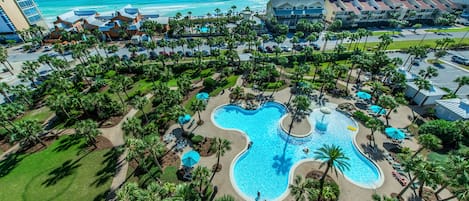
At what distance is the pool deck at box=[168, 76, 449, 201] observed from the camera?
3177cm

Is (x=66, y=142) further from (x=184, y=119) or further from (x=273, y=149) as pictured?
(x=273, y=149)

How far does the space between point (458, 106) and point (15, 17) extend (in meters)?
144

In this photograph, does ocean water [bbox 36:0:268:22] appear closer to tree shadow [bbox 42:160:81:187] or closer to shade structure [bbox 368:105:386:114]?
shade structure [bbox 368:105:386:114]

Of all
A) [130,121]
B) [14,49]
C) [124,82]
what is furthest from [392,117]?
[14,49]

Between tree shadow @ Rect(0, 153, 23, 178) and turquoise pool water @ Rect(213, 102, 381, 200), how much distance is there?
3748 centimetres

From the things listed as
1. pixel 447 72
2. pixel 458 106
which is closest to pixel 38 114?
pixel 458 106

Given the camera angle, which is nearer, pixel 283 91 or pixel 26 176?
pixel 26 176

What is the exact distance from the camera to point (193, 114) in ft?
157

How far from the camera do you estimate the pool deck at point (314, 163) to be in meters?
31.8

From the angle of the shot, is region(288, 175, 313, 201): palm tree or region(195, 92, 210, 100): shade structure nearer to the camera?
region(288, 175, 313, 201): palm tree

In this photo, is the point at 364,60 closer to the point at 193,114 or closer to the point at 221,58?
the point at 221,58

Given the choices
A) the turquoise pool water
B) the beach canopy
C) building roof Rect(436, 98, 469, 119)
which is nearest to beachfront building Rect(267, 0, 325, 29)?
the turquoise pool water

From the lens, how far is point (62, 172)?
3603 cm

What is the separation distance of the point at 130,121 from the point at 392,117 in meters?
54.1
